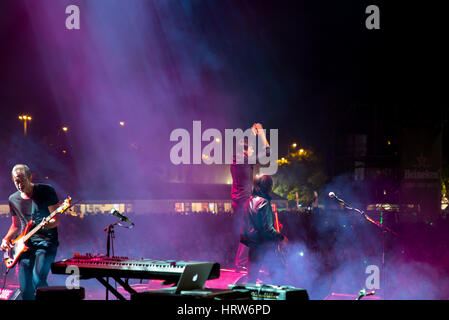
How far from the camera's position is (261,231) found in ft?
24.4

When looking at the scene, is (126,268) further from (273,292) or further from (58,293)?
(273,292)

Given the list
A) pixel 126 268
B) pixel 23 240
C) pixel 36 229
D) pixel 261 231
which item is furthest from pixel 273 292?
pixel 23 240

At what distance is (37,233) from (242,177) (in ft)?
11.2

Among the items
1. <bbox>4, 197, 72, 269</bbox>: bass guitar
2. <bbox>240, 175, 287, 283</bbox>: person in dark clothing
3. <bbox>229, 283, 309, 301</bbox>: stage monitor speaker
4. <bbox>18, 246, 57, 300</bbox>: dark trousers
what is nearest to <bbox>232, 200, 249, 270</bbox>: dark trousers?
<bbox>240, 175, 287, 283</bbox>: person in dark clothing

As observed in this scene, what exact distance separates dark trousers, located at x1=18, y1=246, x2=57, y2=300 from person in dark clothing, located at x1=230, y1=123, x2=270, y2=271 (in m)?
3.05

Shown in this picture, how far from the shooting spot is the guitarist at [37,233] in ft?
22.4

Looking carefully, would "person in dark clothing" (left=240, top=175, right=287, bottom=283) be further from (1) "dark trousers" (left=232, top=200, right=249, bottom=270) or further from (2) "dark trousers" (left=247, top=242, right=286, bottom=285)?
(1) "dark trousers" (left=232, top=200, right=249, bottom=270)

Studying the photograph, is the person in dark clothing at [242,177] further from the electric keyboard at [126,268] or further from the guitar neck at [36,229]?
the guitar neck at [36,229]

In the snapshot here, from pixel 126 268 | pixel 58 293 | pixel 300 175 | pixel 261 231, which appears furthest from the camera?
pixel 300 175

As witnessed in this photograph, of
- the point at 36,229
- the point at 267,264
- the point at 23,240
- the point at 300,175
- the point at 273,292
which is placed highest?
the point at 300,175

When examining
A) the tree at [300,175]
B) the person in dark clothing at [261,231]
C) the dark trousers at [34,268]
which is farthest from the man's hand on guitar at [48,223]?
the tree at [300,175]

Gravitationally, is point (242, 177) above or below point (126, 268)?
above

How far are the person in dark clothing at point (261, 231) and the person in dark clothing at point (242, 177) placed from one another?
771mm
